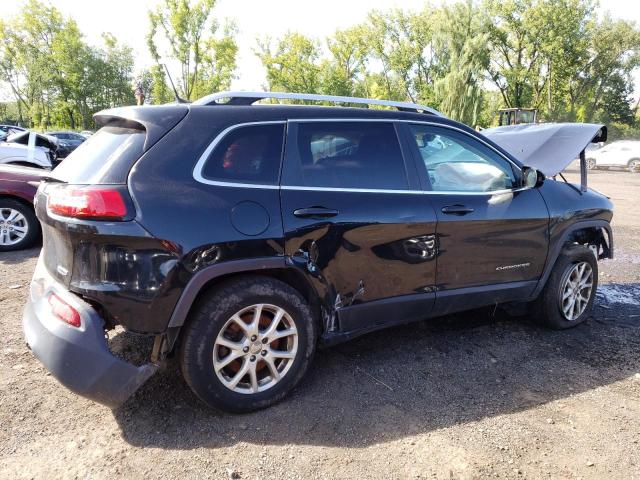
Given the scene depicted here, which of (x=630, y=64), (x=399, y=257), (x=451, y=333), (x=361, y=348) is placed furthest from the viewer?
Answer: (x=630, y=64)

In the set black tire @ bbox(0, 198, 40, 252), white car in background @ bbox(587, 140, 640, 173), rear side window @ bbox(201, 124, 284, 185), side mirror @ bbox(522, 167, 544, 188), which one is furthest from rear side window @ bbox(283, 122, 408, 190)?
white car in background @ bbox(587, 140, 640, 173)

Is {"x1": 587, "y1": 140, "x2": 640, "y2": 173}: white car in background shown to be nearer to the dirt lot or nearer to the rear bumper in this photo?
the dirt lot

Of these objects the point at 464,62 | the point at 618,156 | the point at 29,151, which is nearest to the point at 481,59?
the point at 464,62

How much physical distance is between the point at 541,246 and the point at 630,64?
4956 cm

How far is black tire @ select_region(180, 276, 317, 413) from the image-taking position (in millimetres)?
2555

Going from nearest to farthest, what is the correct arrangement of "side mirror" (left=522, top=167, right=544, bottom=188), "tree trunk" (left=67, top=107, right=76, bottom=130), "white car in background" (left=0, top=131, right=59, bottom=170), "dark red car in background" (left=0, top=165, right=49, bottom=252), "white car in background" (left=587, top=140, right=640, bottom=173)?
1. "side mirror" (left=522, top=167, right=544, bottom=188)
2. "dark red car in background" (left=0, top=165, right=49, bottom=252)
3. "white car in background" (left=0, top=131, right=59, bottom=170)
4. "white car in background" (left=587, top=140, right=640, bottom=173)
5. "tree trunk" (left=67, top=107, right=76, bottom=130)

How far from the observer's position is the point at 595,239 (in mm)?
4457

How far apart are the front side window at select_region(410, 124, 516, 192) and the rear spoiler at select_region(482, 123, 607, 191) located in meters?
0.68

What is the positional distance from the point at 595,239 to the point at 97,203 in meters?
4.27

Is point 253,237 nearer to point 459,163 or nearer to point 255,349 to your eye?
point 255,349

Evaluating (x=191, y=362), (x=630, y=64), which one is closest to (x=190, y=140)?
(x=191, y=362)

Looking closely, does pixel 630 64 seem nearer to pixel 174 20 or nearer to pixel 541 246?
pixel 174 20

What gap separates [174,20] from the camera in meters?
30.2

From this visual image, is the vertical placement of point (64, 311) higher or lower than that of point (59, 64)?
lower
